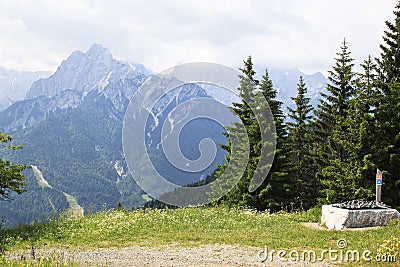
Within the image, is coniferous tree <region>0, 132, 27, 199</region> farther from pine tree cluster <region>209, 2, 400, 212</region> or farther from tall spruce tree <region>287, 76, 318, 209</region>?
tall spruce tree <region>287, 76, 318, 209</region>

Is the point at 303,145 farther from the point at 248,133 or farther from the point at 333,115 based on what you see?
the point at 248,133

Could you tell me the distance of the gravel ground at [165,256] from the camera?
9.59m

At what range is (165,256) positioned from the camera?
10484mm

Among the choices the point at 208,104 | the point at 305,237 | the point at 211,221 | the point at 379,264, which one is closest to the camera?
the point at 379,264

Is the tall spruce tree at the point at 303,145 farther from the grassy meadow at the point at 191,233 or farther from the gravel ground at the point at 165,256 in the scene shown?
the gravel ground at the point at 165,256

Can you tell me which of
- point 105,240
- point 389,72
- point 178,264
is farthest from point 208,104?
point 389,72

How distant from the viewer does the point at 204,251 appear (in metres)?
11.1

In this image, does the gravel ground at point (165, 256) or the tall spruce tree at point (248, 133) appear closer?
the gravel ground at point (165, 256)

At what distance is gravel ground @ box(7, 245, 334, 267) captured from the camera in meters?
9.59

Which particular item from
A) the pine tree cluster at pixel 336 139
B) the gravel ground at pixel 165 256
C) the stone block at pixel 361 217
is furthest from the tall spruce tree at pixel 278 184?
the gravel ground at pixel 165 256

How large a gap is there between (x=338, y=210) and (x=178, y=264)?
7236 mm

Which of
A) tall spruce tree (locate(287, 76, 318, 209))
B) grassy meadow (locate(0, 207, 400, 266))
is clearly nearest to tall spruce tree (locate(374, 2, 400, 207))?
grassy meadow (locate(0, 207, 400, 266))

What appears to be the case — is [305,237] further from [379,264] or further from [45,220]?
[45,220]

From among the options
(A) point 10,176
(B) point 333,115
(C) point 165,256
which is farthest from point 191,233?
(B) point 333,115
